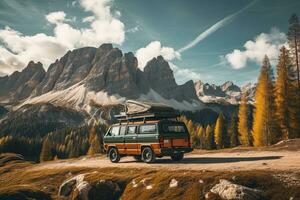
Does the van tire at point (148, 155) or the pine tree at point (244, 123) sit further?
the pine tree at point (244, 123)

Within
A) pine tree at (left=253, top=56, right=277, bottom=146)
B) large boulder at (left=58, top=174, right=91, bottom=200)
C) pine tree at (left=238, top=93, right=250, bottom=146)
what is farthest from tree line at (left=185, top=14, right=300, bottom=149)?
large boulder at (left=58, top=174, right=91, bottom=200)

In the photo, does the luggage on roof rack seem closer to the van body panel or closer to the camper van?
the camper van

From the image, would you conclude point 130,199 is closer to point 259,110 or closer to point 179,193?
point 179,193

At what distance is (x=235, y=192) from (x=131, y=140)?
10799 millimetres

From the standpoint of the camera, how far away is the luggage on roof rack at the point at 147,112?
69.3 ft

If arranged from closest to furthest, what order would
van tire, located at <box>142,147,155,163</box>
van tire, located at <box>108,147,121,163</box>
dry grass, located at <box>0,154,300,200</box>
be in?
dry grass, located at <box>0,154,300,200</box>
van tire, located at <box>142,147,155,163</box>
van tire, located at <box>108,147,121,163</box>

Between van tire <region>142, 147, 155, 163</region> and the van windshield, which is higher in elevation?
the van windshield

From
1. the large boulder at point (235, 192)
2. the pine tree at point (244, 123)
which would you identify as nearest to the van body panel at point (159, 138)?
the large boulder at point (235, 192)

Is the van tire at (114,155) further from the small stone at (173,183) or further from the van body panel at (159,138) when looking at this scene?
the small stone at (173,183)

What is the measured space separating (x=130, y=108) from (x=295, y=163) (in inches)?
468

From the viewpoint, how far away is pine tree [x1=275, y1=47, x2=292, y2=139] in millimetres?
50906

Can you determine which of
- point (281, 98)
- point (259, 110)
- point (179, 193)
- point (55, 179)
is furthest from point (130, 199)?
point (259, 110)

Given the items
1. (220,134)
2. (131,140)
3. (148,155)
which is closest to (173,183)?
(148,155)

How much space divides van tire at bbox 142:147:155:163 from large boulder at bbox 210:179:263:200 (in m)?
7.97
